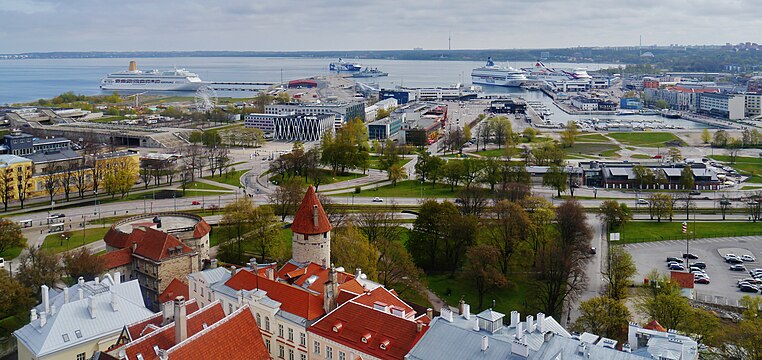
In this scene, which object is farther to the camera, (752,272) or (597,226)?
(597,226)

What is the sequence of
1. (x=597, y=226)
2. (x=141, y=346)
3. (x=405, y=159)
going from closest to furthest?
(x=141, y=346) → (x=597, y=226) → (x=405, y=159)

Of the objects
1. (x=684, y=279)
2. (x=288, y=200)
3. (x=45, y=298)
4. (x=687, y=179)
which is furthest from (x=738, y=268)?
(x=45, y=298)


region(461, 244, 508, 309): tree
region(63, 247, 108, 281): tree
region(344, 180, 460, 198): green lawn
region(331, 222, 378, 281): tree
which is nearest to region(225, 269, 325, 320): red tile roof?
region(331, 222, 378, 281): tree

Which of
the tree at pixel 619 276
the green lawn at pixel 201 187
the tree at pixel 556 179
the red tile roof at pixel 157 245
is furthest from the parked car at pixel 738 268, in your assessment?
the green lawn at pixel 201 187

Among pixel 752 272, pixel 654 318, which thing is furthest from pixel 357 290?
pixel 752 272

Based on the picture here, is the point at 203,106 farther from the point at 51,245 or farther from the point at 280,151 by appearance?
the point at 51,245

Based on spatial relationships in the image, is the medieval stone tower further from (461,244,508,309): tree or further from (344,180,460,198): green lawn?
(344,180,460,198): green lawn
